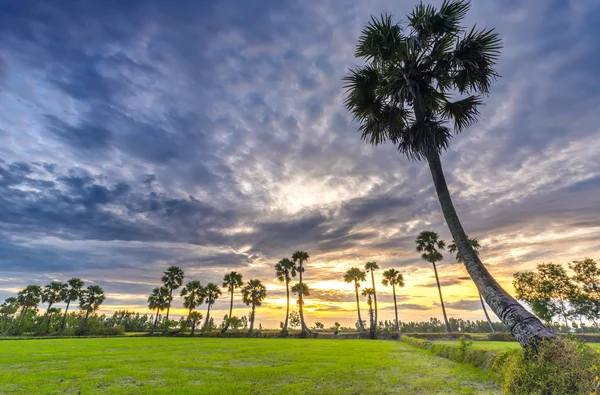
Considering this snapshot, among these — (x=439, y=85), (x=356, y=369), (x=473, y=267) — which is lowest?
(x=356, y=369)

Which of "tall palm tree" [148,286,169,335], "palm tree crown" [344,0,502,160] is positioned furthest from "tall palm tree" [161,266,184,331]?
"palm tree crown" [344,0,502,160]

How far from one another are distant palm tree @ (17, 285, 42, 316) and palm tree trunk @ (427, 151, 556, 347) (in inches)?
4264

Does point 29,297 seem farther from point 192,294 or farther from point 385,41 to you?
point 385,41

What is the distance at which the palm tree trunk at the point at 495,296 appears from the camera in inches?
237

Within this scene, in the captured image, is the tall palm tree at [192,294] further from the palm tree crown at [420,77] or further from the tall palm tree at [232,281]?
the palm tree crown at [420,77]

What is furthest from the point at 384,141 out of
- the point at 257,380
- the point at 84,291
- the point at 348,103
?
the point at 84,291

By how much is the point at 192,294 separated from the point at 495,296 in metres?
77.3

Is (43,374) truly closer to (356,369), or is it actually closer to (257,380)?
(257,380)

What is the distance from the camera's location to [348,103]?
10.9 meters

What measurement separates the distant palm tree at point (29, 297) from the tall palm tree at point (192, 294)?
4425cm

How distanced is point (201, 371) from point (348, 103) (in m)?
14.1

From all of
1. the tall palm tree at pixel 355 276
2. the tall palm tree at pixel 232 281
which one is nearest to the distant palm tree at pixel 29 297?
the tall palm tree at pixel 232 281

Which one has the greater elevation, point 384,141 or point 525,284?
point 384,141

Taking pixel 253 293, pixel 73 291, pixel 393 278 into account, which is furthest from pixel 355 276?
pixel 73 291
